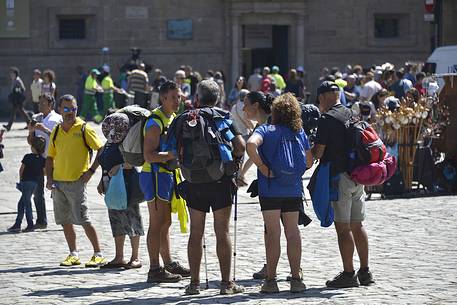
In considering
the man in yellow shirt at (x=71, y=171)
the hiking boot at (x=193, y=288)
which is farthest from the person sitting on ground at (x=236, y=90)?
the hiking boot at (x=193, y=288)

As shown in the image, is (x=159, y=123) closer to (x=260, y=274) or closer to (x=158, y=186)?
(x=158, y=186)

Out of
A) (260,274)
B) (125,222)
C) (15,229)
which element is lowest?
(15,229)

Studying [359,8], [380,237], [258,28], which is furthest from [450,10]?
[380,237]

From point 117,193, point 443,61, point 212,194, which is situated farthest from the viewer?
point 443,61

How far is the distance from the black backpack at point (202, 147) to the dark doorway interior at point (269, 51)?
31332 mm

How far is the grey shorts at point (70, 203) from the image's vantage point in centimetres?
1289

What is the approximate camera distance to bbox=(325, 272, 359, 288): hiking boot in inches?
438

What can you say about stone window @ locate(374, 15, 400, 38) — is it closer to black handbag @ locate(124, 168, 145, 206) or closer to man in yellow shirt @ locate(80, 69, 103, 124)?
man in yellow shirt @ locate(80, 69, 103, 124)

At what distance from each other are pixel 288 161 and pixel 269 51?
108ft

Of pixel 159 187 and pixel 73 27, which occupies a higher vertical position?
pixel 73 27

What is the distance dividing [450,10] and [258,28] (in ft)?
21.7

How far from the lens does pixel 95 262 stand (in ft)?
41.7

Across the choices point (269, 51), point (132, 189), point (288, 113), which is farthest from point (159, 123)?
point (269, 51)

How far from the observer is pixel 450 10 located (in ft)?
131
